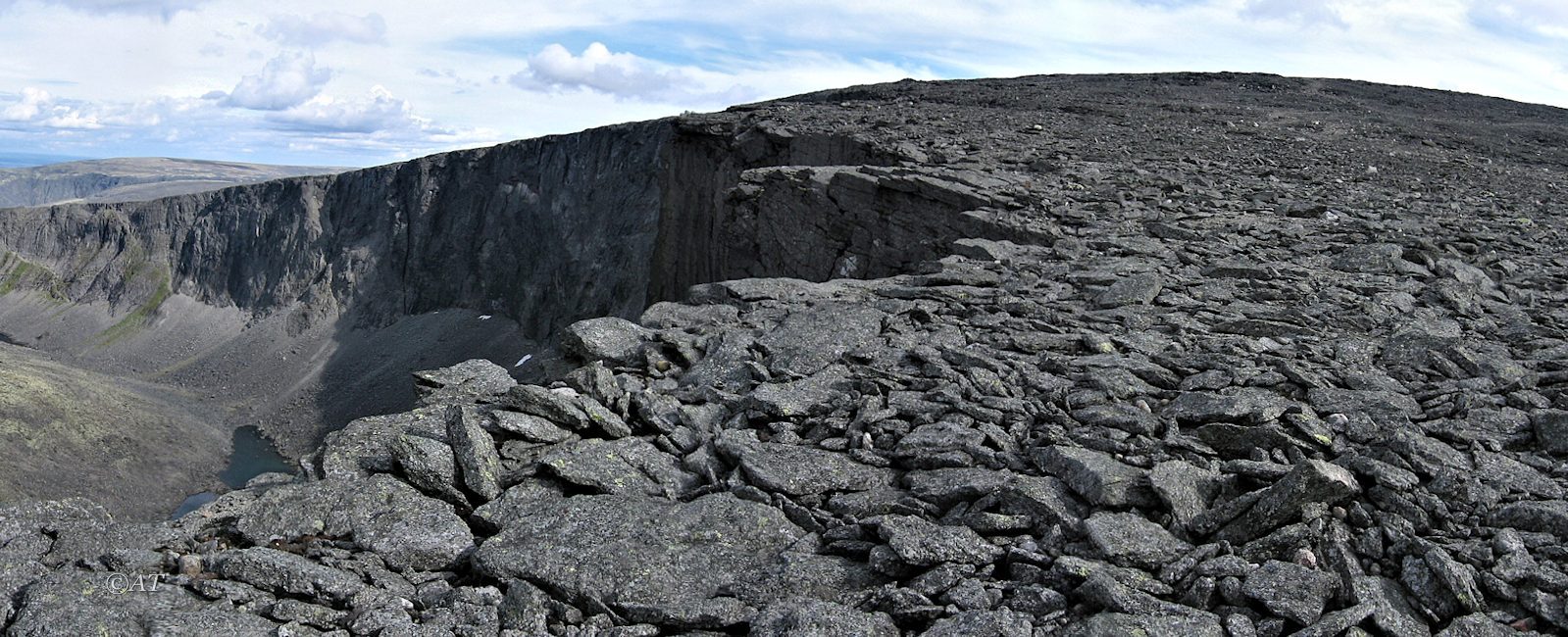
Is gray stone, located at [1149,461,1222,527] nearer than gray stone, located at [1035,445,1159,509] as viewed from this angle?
Yes

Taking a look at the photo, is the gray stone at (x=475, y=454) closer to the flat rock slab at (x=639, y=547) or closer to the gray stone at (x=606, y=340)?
the flat rock slab at (x=639, y=547)

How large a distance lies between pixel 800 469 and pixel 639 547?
187 centimetres

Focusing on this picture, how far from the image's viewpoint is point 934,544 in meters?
7.60

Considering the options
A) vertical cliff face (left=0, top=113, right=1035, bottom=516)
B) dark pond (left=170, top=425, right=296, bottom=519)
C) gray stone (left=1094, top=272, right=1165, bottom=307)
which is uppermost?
gray stone (left=1094, top=272, right=1165, bottom=307)

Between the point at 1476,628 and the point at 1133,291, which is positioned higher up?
the point at 1133,291

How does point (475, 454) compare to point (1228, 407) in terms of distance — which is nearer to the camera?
point (475, 454)

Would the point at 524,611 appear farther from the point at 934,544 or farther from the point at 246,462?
the point at 246,462

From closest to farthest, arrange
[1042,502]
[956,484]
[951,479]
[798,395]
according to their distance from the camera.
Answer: [1042,502] → [956,484] → [951,479] → [798,395]

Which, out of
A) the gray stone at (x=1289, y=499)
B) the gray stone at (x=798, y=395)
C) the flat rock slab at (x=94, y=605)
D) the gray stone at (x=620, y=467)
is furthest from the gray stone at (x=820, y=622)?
the gray stone at (x=798, y=395)

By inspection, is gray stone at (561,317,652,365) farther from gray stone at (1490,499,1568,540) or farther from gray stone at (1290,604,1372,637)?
gray stone at (1490,499,1568,540)

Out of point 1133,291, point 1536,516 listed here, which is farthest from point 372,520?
point 1133,291

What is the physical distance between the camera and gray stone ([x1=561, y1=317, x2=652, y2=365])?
12.8 meters

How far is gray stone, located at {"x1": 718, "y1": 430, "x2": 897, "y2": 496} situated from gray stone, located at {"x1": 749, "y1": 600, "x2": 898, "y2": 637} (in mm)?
1994

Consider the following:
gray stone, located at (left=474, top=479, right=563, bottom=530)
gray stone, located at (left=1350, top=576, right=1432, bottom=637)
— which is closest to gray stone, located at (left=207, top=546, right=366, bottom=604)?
gray stone, located at (left=474, top=479, right=563, bottom=530)
